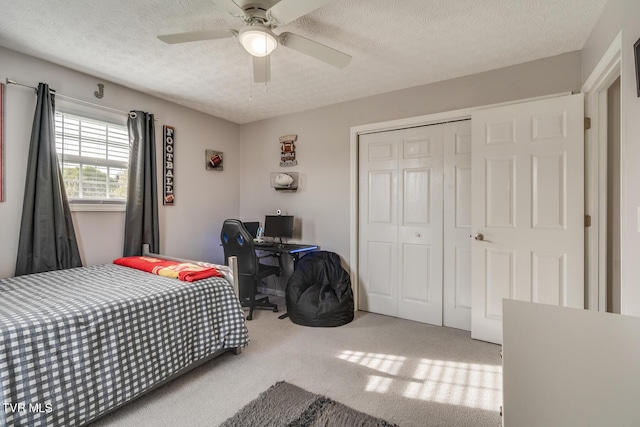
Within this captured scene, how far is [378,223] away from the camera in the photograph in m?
3.29

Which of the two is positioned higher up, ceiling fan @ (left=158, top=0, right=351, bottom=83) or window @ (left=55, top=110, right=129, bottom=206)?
ceiling fan @ (left=158, top=0, right=351, bottom=83)

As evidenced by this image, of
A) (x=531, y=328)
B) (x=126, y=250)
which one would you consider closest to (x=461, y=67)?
(x=531, y=328)

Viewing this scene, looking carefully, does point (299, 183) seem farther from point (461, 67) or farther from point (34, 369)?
point (34, 369)

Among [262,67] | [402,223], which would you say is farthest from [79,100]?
[402,223]

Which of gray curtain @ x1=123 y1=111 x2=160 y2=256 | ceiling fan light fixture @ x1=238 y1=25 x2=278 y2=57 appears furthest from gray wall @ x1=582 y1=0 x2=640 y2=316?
gray curtain @ x1=123 y1=111 x2=160 y2=256

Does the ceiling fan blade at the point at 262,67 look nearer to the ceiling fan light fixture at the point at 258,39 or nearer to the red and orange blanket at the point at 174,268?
the ceiling fan light fixture at the point at 258,39

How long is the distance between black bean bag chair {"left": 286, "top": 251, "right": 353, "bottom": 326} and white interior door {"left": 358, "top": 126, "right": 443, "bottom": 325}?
331 millimetres

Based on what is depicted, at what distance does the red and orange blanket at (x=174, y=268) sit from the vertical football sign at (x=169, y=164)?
880mm

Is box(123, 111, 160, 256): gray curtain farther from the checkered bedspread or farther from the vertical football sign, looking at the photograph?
the checkered bedspread

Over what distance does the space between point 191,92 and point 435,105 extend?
98.2 inches

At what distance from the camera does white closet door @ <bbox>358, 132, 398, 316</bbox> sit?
10.5ft

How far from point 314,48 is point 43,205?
2.45 meters

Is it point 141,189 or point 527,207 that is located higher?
point 141,189

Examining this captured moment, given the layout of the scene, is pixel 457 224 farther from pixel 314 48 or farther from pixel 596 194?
pixel 314 48
